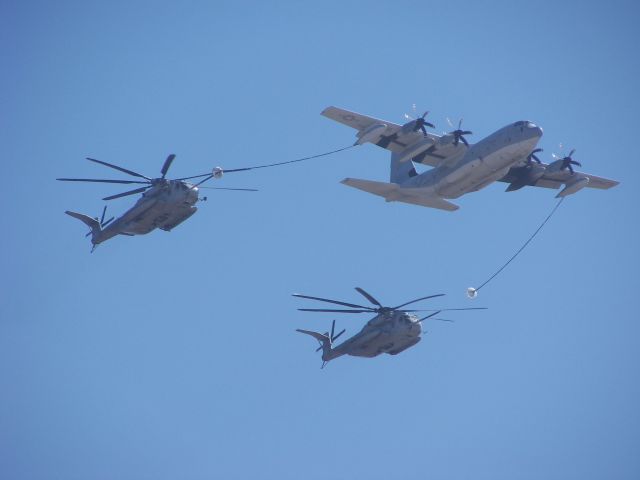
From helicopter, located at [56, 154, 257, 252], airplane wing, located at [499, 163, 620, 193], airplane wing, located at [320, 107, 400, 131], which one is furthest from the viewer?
airplane wing, located at [499, 163, 620, 193]

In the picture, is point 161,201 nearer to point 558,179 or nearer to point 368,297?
point 368,297

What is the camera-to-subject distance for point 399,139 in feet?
180

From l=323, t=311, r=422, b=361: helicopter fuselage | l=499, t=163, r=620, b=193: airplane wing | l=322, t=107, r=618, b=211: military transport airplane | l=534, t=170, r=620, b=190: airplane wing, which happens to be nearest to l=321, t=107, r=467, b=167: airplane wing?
l=322, t=107, r=618, b=211: military transport airplane

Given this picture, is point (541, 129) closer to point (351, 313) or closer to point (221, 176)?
point (351, 313)

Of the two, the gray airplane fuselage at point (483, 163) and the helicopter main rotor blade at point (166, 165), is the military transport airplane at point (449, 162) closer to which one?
the gray airplane fuselage at point (483, 163)

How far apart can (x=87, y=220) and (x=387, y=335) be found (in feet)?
54.4

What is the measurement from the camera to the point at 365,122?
53.0 metres

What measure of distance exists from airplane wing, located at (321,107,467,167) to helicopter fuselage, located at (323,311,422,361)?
11421 mm

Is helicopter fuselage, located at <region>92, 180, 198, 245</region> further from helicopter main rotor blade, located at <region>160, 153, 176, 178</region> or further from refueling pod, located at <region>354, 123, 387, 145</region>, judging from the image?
refueling pod, located at <region>354, 123, 387, 145</region>

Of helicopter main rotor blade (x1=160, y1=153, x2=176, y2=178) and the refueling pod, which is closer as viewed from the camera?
helicopter main rotor blade (x1=160, y1=153, x2=176, y2=178)

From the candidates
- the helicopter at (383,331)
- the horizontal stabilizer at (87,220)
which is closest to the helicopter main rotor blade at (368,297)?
the helicopter at (383,331)

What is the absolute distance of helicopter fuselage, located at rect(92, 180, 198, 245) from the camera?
43.6m

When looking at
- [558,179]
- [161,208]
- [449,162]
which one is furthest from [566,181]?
[161,208]

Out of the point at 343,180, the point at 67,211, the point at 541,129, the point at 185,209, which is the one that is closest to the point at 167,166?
the point at 185,209
